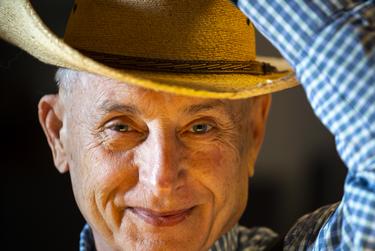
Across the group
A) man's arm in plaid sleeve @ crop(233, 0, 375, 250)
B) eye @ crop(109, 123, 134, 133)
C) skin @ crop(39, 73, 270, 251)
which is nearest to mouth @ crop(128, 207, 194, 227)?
skin @ crop(39, 73, 270, 251)

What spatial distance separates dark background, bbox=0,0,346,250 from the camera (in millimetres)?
2205

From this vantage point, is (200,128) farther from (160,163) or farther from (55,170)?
(55,170)

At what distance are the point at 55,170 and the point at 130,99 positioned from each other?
3.35 ft

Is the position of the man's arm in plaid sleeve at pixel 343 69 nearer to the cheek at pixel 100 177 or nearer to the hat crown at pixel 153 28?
the hat crown at pixel 153 28

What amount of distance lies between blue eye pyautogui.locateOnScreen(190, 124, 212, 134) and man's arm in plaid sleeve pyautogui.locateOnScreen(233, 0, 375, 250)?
36 cm

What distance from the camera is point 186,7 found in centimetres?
138

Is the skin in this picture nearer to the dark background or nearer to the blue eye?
the blue eye

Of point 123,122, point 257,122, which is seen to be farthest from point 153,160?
point 257,122

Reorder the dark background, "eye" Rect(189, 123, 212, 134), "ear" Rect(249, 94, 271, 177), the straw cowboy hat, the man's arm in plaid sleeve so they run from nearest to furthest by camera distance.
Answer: the man's arm in plaid sleeve → the straw cowboy hat → "eye" Rect(189, 123, 212, 134) → "ear" Rect(249, 94, 271, 177) → the dark background

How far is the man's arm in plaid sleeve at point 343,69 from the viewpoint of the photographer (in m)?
1.09

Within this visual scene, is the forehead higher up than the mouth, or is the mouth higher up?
the forehead

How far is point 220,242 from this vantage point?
1.69 metres

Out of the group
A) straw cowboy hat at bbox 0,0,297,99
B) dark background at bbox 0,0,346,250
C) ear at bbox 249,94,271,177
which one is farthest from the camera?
dark background at bbox 0,0,346,250

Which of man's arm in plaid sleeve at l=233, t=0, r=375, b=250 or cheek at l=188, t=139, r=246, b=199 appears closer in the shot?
man's arm in plaid sleeve at l=233, t=0, r=375, b=250
